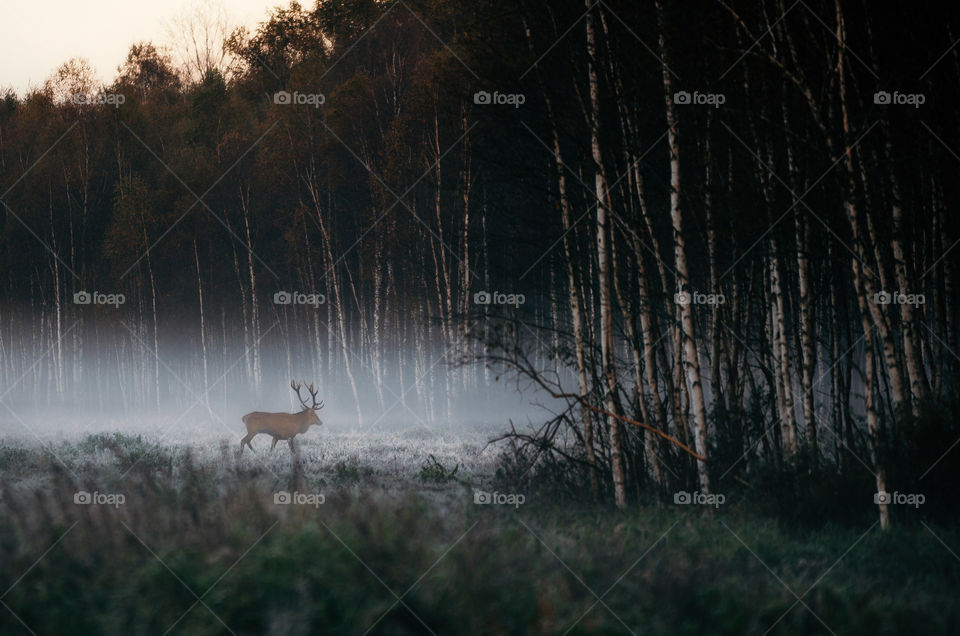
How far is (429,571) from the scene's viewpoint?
6449mm

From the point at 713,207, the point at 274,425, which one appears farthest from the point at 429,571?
the point at 274,425

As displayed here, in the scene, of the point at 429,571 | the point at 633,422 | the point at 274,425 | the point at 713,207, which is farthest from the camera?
the point at 274,425

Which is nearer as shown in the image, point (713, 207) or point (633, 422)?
point (633, 422)

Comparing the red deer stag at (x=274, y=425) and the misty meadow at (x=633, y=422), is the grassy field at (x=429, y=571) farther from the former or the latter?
the red deer stag at (x=274, y=425)

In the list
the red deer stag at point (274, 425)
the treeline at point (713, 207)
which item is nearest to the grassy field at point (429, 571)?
the treeline at point (713, 207)

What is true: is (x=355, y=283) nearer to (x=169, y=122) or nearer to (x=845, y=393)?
(x=169, y=122)

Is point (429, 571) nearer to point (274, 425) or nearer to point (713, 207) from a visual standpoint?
point (713, 207)

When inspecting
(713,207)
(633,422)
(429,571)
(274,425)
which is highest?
(713,207)

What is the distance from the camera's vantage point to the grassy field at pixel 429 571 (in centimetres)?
597

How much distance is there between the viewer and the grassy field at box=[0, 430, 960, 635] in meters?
5.97

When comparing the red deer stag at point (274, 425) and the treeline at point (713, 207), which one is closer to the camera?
the treeline at point (713, 207)

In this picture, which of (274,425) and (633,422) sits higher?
(633,422)

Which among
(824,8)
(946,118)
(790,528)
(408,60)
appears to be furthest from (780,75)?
(408,60)

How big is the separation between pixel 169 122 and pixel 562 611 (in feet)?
133
